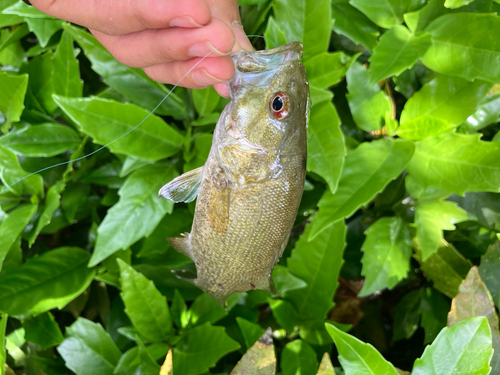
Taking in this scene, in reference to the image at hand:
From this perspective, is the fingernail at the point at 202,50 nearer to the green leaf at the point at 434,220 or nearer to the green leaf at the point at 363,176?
the green leaf at the point at 363,176

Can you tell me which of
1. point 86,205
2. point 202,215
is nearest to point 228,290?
point 202,215

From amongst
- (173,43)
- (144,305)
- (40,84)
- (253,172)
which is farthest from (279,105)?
(40,84)

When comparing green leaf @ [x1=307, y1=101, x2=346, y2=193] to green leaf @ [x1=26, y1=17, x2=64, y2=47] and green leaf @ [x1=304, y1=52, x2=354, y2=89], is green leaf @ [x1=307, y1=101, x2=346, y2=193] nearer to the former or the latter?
green leaf @ [x1=304, y1=52, x2=354, y2=89]

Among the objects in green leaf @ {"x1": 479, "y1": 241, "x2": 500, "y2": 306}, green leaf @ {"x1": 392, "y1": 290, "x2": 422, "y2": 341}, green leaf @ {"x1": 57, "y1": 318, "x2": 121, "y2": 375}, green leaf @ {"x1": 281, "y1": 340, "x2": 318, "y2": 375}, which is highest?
green leaf @ {"x1": 479, "y1": 241, "x2": 500, "y2": 306}

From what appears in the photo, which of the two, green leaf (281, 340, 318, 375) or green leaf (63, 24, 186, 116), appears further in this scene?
green leaf (281, 340, 318, 375)

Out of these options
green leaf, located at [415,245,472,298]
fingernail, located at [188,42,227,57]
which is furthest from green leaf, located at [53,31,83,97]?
green leaf, located at [415,245,472,298]

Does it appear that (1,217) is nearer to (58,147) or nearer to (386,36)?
(58,147)

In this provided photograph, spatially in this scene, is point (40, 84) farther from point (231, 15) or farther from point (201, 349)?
point (201, 349)
